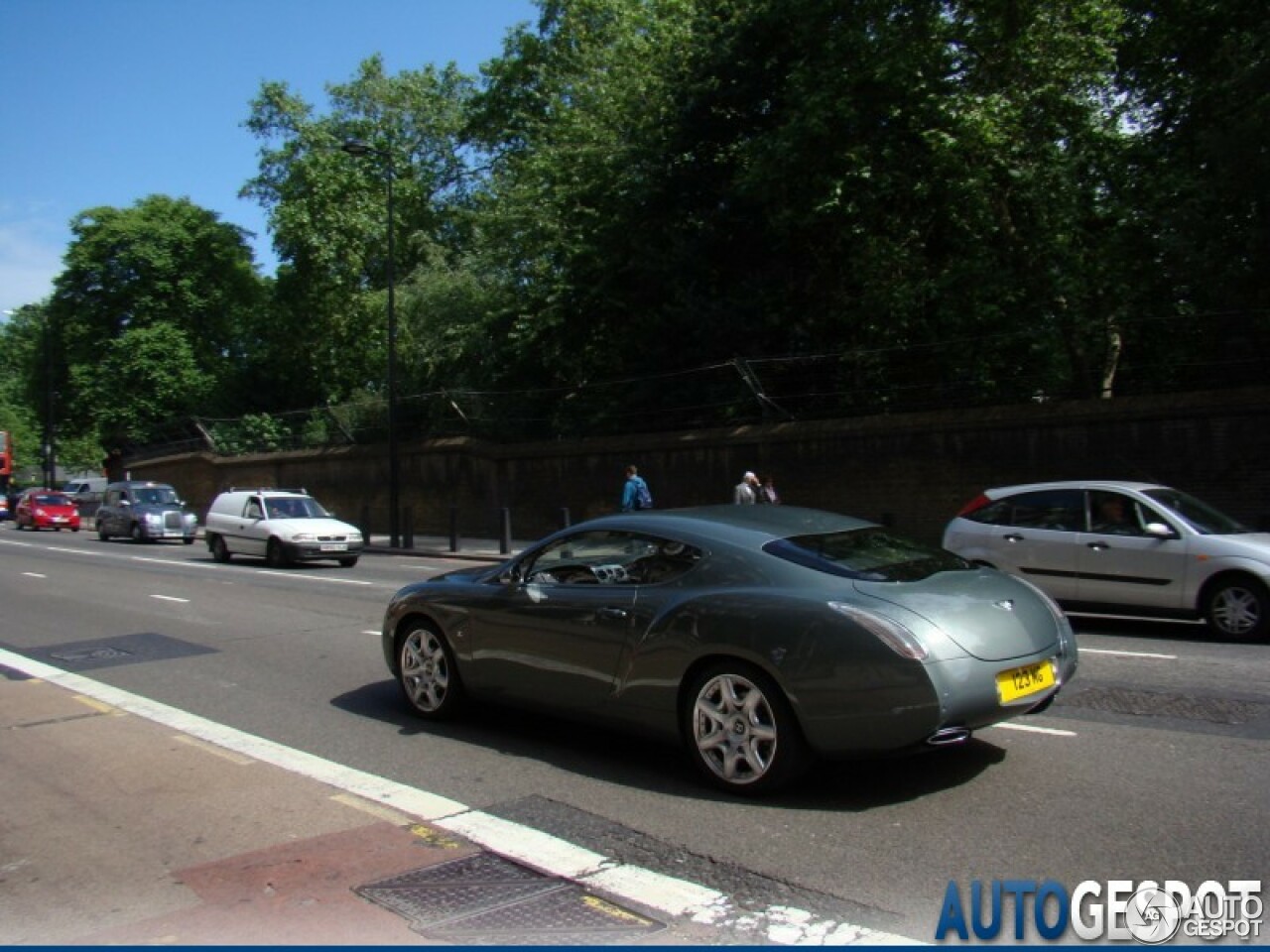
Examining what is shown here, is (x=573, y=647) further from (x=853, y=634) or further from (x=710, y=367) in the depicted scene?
(x=710, y=367)

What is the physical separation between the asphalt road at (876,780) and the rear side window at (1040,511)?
1.13m

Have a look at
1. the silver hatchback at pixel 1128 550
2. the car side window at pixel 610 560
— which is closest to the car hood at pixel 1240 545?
the silver hatchback at pixel 1128 550

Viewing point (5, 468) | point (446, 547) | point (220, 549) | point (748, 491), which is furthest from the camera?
point (5, 468)

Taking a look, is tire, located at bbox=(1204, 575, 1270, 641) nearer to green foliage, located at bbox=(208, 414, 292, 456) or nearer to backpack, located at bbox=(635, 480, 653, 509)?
backpack, located at bbox=(635, 480, 653, 509)

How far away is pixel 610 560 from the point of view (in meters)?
6.35

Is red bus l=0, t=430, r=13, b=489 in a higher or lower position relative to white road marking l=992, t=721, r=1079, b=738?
higher

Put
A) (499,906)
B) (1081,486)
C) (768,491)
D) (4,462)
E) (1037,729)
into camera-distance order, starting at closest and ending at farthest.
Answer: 1. (499,906)
2. (1037,729)
3. (1081,486)
4. (768,491)
5. (4,462)

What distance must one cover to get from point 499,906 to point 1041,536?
8.27 meters

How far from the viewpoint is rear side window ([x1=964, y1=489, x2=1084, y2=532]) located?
1077cm

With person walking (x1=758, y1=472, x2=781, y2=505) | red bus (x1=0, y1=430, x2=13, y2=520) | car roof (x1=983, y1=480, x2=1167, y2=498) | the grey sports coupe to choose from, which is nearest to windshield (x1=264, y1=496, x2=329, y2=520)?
person walking (x1=758, y1=472, x2=781, y2=505)

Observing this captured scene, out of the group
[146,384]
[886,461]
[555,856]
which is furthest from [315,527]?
[146,384]

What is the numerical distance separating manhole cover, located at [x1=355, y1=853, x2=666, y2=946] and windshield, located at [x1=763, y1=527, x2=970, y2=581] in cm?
215

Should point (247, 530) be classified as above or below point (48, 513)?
below

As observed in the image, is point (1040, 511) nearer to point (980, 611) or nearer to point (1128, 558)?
point (1128, 558)
